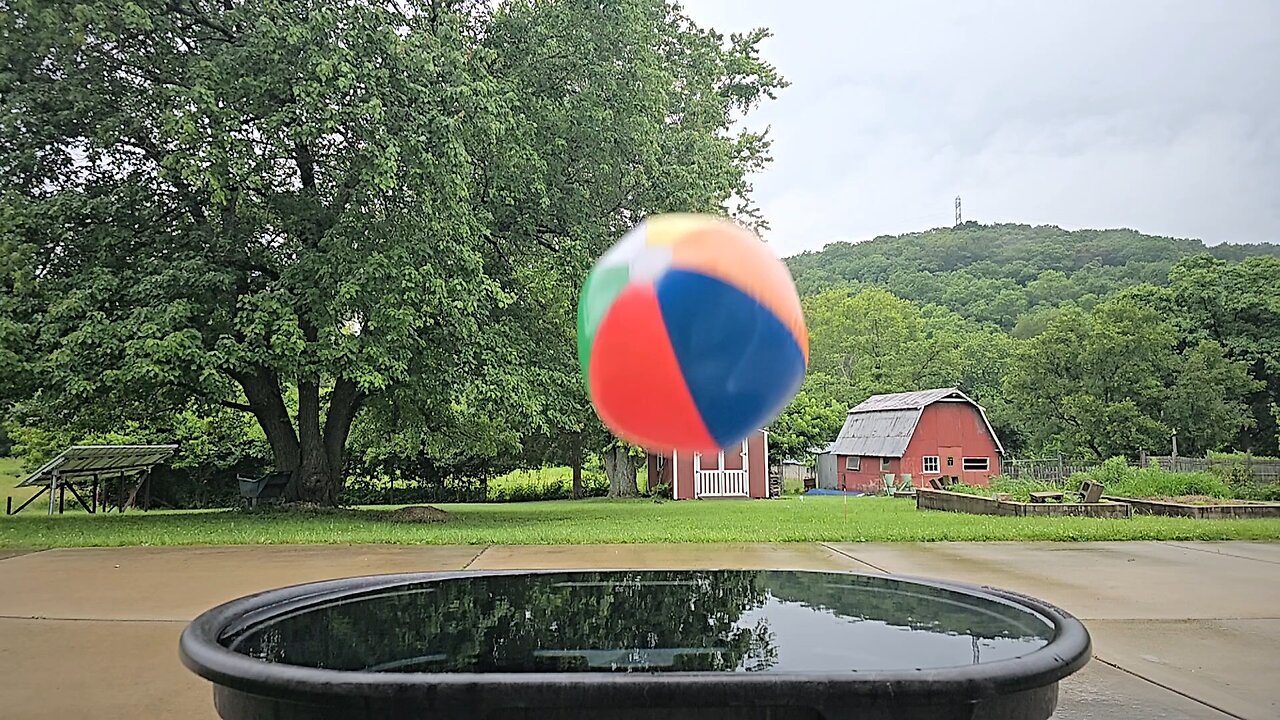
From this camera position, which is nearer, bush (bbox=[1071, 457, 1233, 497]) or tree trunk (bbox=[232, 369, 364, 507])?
tree trunk (bbox=[232, 369, 364, 507])

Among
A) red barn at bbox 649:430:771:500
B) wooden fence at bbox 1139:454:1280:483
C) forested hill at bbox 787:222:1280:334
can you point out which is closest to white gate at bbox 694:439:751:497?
red barn at bbox 649:430:771:500

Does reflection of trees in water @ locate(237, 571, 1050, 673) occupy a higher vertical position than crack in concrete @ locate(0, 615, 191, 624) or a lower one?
higher

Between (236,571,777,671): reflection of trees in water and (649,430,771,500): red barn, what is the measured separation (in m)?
21.0

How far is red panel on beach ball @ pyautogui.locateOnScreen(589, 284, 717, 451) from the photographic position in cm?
296

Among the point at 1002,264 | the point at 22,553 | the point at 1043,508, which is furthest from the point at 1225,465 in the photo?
the point at 1002,264

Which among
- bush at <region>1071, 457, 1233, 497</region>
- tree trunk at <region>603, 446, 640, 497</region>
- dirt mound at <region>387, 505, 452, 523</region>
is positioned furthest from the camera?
tree trunk at <region>603, 446, 640, 497</region>

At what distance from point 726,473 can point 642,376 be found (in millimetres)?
24107

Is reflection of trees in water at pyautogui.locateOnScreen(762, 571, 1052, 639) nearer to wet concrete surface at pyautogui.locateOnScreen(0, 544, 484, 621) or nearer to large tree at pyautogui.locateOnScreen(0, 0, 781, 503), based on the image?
wet concrete surface at pyautogui.locateOnScreen(0, 544, 484, 621)

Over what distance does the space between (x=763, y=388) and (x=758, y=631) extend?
1.38 meters

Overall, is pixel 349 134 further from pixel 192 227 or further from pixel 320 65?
pixel 192 227

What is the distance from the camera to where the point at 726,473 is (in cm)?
2673

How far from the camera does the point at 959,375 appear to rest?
47.2 m

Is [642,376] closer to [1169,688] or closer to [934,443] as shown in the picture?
[1169,688]

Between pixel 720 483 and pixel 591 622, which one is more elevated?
pixel 591 622
